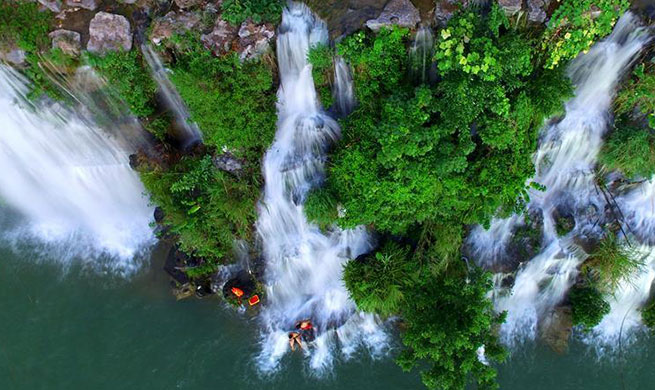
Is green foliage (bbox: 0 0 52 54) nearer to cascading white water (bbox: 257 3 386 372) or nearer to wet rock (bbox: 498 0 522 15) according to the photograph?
cascading white water (bbox: 257 3 386 372)

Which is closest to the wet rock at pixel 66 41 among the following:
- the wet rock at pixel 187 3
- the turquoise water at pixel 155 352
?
the wet rock at pixel 187 3

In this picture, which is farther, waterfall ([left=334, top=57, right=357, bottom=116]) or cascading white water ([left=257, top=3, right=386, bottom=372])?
cascading white water ([left=257, top=3, right=386, bottom=372])

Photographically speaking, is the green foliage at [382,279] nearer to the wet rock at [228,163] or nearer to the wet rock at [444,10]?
the wet rock at [228,163]

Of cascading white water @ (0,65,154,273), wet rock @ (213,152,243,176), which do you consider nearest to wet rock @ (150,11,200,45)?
wet rock @ (213,152,243,176)

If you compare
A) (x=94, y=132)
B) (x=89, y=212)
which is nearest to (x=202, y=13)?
(x=94, y=132)

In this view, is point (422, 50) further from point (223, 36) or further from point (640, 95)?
point (640, 95)

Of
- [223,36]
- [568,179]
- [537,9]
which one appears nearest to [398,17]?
[537,9]
